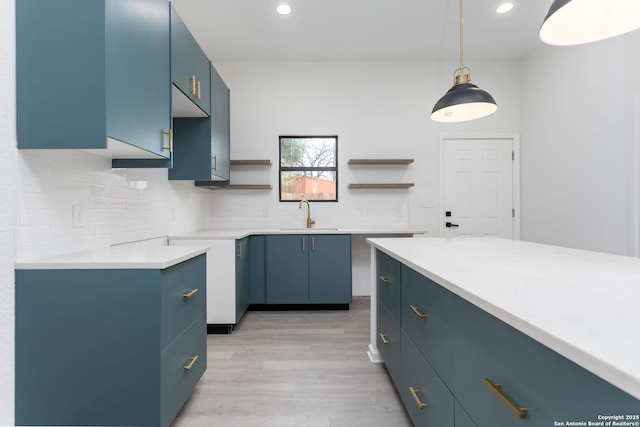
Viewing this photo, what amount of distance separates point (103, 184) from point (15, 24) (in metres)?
0.88

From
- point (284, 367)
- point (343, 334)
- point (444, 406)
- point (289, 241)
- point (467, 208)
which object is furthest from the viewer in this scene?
point (467, 208)

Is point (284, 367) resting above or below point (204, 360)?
below

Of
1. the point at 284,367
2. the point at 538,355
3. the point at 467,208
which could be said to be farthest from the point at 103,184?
the point at 467,208

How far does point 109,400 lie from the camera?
1.40 m

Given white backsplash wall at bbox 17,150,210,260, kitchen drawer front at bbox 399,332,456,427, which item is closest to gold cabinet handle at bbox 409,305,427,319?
kitchen drawer front at bbox 399,332,456,427

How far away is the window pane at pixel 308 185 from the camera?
164 inches

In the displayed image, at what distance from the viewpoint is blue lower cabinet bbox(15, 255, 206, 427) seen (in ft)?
4.47

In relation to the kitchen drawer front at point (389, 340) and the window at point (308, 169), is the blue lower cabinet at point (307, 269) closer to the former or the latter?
the window at point (308, 169)

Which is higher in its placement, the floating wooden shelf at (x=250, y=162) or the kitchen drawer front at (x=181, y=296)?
the floating wooden shelf at (x=250, y=162)

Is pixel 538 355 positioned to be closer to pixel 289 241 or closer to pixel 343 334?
pixel 343 334

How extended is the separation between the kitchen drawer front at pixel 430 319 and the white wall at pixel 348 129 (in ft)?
8.39

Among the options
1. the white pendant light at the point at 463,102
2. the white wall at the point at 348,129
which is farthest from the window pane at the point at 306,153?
the white pendant light at the point at 463,102

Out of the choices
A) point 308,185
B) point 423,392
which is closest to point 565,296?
point 423,392

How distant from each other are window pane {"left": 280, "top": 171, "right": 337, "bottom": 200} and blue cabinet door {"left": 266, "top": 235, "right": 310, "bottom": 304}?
797 mm
